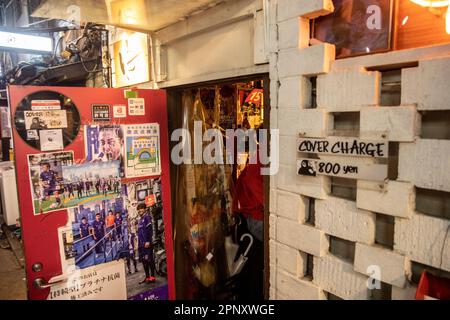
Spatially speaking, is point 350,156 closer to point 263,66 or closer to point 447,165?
point 447,165

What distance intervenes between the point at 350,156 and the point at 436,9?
35.3 inches

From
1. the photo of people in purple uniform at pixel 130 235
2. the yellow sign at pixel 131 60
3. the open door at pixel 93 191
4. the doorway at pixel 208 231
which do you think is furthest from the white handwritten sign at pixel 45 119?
the doorway at pixel 208 231

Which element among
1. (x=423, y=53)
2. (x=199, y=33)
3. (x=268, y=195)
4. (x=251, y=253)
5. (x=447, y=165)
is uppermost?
(x=199, y=33)

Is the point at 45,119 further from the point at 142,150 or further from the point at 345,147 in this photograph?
the point at 345,147

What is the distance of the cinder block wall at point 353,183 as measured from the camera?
158cm

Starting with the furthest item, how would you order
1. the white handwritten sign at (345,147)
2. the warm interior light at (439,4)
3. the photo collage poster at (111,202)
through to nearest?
1. the photo collage poster at (111,202)
2. the white handwritten sign at (345,147)
3. the warm interior light at (439,4)

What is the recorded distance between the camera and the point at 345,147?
6.23ft

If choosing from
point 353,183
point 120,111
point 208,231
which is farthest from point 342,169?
point 208,231

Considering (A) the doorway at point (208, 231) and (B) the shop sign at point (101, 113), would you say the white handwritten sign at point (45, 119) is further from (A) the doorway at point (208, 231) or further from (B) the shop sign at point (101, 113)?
(A) the doorway at point (208, 231)

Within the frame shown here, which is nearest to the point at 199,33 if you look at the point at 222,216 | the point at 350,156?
the point at 350,156

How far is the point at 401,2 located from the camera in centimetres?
172

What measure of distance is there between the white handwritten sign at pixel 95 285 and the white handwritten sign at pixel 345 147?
2.37 meters

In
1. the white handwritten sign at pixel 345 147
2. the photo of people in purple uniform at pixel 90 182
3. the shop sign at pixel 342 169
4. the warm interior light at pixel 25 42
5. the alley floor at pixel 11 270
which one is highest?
the warm interior light at pixel 25 42

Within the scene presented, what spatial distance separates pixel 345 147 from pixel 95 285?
2767 millimetres
